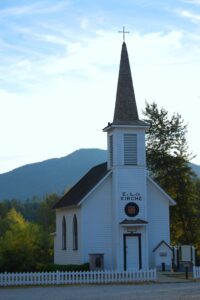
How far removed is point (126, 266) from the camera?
38.9 m

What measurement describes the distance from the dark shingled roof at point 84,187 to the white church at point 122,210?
0.11 m

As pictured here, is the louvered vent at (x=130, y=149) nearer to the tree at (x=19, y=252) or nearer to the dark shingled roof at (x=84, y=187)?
the dark shingled roof at (x=84, y=187)

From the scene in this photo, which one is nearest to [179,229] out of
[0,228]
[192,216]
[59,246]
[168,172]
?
[192,216]

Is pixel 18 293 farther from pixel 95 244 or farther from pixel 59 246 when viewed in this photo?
pixel 59 246

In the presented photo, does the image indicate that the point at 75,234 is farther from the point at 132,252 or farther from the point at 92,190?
the point at 132,252

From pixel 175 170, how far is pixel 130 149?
10.4 meters

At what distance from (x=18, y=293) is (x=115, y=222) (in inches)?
508

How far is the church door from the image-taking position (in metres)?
39.0

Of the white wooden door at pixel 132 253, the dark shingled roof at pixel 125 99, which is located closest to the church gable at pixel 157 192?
the white wooden door at pixel 132 253

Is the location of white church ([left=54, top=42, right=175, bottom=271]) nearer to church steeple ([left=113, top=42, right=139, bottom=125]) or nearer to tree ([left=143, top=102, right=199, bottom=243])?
church steeple ([left=113, top=42, right=139, bottom=125])

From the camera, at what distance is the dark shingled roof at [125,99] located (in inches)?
1571

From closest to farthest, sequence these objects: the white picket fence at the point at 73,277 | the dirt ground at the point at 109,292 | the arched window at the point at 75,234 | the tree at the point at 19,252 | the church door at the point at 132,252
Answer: the dirt ground at the point at 109,292 < the white picket fence at the point at 73,277 < the church door at the point at 132,252 < the arched window at the point at 75,234 < the tree at the point at 19,252

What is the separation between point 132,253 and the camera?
39250 millimetres

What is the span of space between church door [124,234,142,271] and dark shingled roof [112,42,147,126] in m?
7.22
